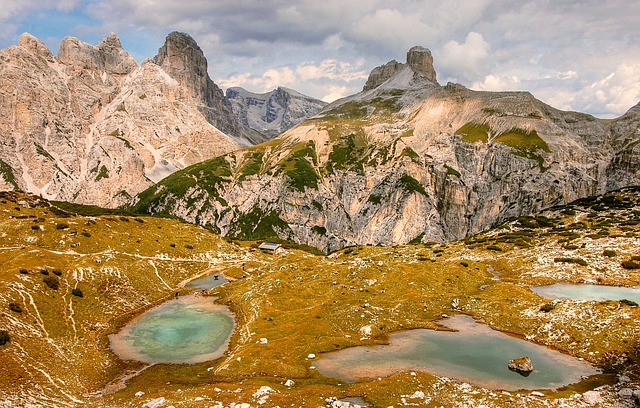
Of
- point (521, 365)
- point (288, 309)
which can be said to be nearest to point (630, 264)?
point (521, 365)

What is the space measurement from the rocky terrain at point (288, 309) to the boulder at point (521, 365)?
6.11 metres

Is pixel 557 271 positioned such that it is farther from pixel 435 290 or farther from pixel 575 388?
pixel 575 388

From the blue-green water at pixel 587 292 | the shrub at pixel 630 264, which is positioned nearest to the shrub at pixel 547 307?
the blue-green water at pixel 587 292

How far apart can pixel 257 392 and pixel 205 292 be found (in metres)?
61.9

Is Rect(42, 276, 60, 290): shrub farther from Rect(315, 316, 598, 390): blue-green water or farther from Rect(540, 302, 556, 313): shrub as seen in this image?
Rect(540, 302, 556, 313): shrub

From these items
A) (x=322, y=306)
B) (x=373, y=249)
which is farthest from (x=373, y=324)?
(x=373, y=249)

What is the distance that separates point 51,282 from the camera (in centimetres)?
8325

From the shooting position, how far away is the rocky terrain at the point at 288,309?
48812mm

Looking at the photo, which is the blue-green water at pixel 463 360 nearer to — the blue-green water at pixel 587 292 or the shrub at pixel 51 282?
the blue-green water at pixel 587 292

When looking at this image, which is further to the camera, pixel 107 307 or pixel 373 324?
pixel 107 307

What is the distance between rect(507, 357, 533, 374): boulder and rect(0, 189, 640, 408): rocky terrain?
611cm

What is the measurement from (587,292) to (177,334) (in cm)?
7949

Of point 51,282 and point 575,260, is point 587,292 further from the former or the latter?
point 51,282

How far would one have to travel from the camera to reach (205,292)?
107m
